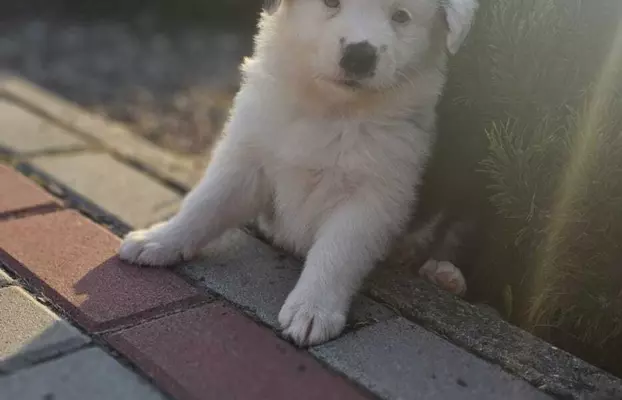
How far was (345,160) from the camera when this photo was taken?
259 cm

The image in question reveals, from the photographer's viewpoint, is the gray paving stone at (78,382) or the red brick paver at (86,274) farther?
the red brick paver at (86,274)

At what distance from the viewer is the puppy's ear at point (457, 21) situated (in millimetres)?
2525

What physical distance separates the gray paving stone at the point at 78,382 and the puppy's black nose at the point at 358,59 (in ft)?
3.27

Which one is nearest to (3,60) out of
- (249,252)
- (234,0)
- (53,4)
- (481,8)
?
(53,4)

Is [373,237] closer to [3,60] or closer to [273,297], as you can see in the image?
[273,297]

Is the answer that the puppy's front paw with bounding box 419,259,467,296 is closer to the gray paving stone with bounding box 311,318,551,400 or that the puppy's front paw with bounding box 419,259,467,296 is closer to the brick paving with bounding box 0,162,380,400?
the gray paving stone with bounding box 311,318,551,400

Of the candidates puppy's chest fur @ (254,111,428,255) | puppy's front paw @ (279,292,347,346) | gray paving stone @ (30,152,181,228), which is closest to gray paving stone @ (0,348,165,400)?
puppy's front paw @ (279,292,347,346)

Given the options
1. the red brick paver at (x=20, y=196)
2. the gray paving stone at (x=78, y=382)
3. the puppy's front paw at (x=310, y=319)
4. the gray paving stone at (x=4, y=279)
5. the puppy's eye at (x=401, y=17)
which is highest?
the puppy's eye at (x=401, y=17)

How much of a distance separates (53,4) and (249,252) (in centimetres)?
560

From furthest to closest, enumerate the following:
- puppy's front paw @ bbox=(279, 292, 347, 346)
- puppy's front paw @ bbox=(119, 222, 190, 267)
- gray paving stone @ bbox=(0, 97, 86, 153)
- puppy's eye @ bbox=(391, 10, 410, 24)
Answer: gray paving stone @ bbox=(0, 97, 86, 153)
puppy's front paw @ bbox=(119, 222, 190, 267)
puppy's eye @ bbox=(391, 10, 410, 24)
puppy's front paw @ bbox=(279, 292, 347, 346)

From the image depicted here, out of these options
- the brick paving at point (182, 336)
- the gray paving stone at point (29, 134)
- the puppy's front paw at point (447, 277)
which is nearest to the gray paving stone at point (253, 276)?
the brick paving at point (182, 336)

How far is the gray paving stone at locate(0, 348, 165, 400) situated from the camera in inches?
75.4

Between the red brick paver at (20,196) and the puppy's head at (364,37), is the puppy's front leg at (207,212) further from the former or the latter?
the red brick paver at (20,196)

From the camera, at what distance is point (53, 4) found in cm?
766
